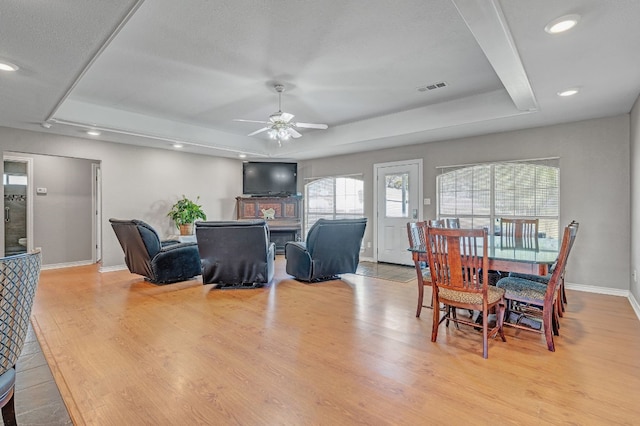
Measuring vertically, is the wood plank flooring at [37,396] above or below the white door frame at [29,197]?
below

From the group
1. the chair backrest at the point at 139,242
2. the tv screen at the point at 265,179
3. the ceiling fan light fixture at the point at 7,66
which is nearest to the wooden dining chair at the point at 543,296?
the chair backrest at the point at 139,242

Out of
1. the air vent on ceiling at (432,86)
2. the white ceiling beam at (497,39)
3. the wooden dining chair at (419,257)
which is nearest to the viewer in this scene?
the white ceiling beam at (497,39)

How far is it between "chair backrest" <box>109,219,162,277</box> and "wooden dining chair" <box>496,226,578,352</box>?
4.50m

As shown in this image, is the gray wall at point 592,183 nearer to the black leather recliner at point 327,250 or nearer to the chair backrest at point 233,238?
the black leather recliner at point 327,250

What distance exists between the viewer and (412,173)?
6340 millimetres

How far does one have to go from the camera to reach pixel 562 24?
7.11 ft

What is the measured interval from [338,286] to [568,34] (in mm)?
3757

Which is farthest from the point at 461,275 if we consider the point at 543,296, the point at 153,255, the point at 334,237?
the point at 153,255

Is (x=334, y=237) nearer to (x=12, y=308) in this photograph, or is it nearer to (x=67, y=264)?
(x=12, y=308)

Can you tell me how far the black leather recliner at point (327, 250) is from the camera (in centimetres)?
477

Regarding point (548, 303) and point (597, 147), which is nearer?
point (548, 303)

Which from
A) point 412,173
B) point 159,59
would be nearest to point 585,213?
point 412,173

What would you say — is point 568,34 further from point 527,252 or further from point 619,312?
point 619,312

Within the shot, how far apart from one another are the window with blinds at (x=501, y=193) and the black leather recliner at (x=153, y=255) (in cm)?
446
